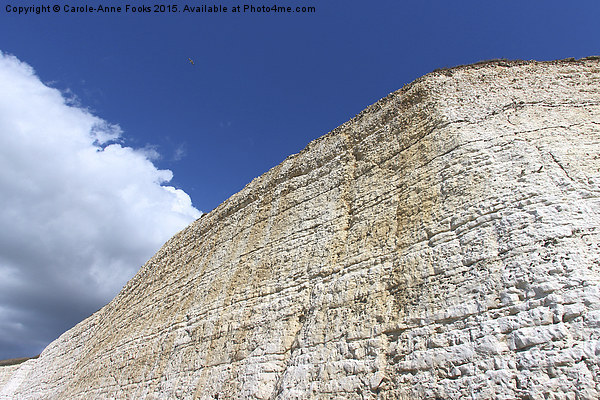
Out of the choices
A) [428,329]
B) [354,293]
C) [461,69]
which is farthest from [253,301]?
[461,69]

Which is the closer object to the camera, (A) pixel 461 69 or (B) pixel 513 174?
(B) pixel 513 174

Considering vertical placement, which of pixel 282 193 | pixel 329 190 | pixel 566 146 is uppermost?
pixel 282 193

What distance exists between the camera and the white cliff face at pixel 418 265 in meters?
3.33

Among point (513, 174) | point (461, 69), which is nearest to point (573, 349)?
point (513, 174)

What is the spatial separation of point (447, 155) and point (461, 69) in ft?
7.81

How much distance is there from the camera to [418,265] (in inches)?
175

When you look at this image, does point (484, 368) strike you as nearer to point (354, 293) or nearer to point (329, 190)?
point (354, 293)

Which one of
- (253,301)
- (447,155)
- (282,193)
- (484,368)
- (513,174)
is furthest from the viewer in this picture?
(282,193)

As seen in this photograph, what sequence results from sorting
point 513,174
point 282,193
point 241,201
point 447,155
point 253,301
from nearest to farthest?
point 513,174 < point 447,155 < point 253,301 < point 282,193 < point 241,201

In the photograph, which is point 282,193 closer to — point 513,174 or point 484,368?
point 513,174

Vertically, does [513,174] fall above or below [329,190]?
below

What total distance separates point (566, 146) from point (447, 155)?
1.35 meters

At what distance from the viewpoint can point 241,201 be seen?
929 cm

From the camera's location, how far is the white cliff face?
10.9ft
